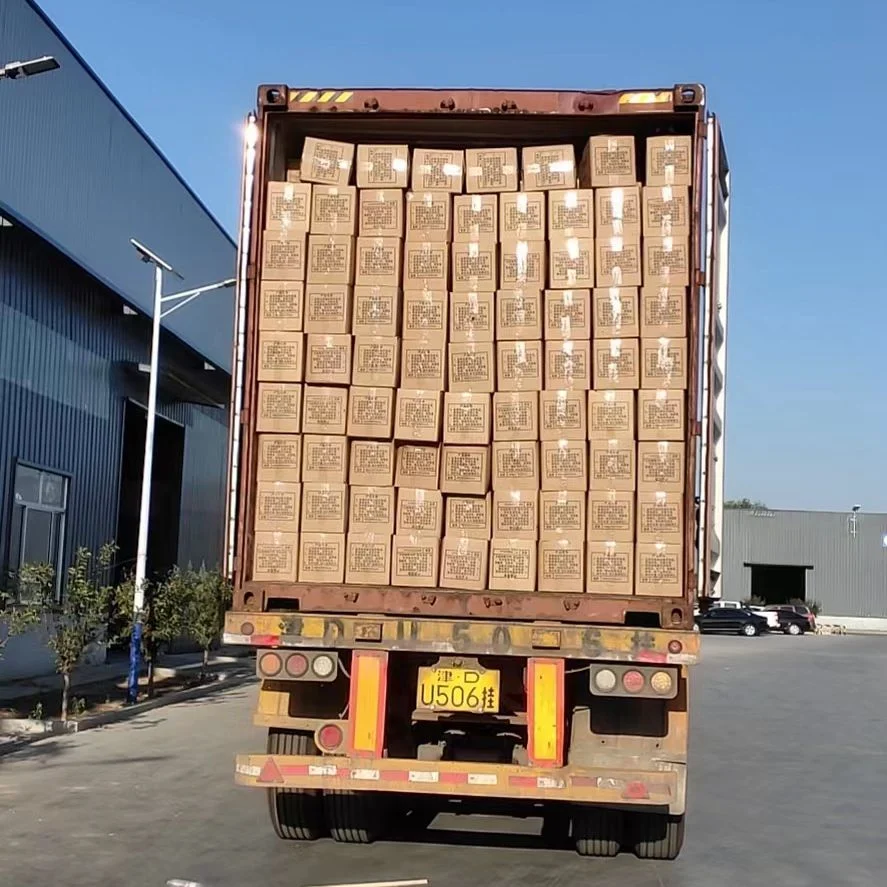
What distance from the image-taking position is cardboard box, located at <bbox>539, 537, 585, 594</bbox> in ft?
22.6

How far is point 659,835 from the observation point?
750 cm

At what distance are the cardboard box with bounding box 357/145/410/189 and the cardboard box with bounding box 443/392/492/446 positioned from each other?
1417mm

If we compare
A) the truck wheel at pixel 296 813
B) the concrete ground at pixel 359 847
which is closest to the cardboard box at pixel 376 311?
the truck wheel at pixel 296 813

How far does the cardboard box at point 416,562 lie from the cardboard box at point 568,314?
144 centimetres

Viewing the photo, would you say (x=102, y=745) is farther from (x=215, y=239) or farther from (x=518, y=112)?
(x=215, y=239)

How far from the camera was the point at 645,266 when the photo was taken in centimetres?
712

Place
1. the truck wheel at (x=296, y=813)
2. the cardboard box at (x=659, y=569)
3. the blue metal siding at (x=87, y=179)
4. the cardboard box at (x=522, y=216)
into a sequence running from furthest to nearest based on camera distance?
the blue metal siding at (x=87, y=179)
the truck wheel at (x=296, y=813)
the cardboard box at (x=522, y=216)
the cardboard box at (x=659, y=569)

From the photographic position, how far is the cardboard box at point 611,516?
687cm

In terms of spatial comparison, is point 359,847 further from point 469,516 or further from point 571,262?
point 571,262

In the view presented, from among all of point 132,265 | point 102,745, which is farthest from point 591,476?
point 132,265

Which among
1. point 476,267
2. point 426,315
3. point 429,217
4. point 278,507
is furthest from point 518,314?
point 278,507

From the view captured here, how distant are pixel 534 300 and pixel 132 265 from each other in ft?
64.5

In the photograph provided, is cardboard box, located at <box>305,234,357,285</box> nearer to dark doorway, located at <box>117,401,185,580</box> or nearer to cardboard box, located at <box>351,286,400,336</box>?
cardboard box, located at <box>351,286,400,336</box>

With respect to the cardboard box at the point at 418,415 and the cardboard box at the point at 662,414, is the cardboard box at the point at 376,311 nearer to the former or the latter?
the cardboard box at the point at 418,415
